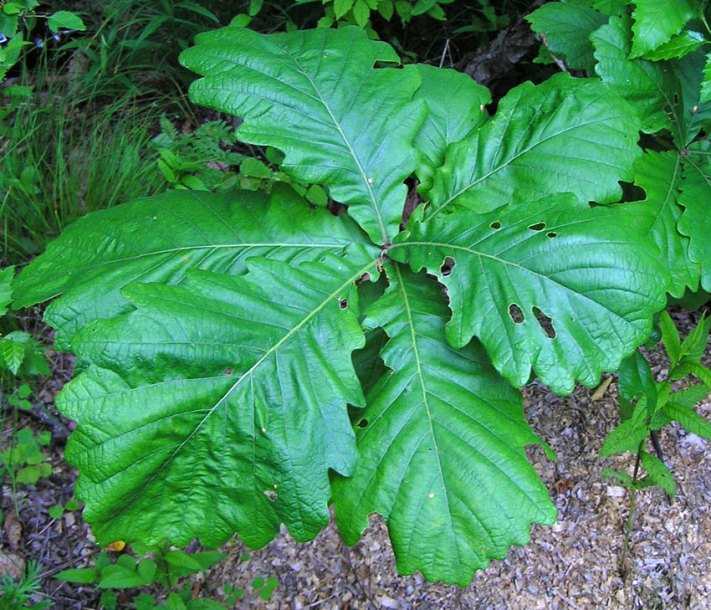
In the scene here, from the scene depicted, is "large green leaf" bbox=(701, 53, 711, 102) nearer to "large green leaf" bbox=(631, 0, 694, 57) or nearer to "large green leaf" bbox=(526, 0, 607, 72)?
"large green leaf" bbox=(631, 0, 694, 57)

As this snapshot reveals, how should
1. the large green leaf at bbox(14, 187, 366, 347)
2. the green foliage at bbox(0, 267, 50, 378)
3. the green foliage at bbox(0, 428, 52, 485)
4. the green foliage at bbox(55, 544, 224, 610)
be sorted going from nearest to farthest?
the large green leaf at bbox(14, 187, 366, 347) → the green foliage at bbox(0, 267, 50, 378) → the green foliage at bbox(55, 544, 224, 610) → the green foliage at bbox(0, 428, 52, 485)

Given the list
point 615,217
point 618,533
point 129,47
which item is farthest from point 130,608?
point 129,47

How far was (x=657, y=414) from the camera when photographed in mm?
2043

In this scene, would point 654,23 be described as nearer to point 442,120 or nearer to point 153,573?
point 442,120

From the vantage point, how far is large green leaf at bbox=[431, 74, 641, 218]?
1767 mm

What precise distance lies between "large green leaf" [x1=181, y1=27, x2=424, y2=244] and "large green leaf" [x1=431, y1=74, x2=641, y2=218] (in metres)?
0.15

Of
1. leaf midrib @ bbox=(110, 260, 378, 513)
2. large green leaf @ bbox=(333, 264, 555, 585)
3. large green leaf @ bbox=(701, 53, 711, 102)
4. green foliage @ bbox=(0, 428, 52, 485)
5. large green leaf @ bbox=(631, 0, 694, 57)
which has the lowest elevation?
green foliage @ bbox=(0, 428, 52, 485)

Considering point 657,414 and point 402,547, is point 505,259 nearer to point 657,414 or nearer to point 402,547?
point 402,547

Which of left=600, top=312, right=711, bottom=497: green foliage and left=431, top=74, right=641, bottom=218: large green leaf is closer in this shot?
left=431, top=74, right=641, bottom=218: large green leaf

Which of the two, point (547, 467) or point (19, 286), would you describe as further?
point (547, 467)

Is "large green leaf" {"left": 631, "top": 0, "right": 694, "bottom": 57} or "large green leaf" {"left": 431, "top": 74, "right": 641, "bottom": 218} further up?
"large green leaf" {"left": 631, "top": 0, "right": 694, "bottom": 57}

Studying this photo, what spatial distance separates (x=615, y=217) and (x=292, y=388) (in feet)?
2.65

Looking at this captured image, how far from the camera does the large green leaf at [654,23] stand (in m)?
1.83

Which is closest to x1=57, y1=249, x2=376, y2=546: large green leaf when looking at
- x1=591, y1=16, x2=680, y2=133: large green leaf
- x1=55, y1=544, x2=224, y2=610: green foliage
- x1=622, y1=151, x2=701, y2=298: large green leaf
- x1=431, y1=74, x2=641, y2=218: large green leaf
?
x1=431, y1=74, x2=641, y2=218: large green leaf
